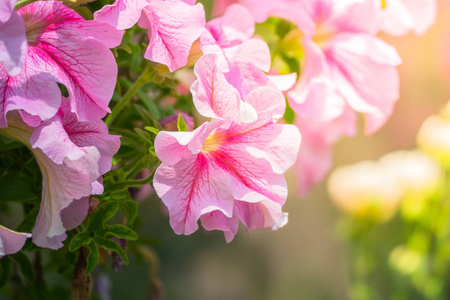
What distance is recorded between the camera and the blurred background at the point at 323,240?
74cm

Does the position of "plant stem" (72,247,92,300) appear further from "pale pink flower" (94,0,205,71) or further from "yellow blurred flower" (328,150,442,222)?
"yellow blurred flower" (328,150,442,222)

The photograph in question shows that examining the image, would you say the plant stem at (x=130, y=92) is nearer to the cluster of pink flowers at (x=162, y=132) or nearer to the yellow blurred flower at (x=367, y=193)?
the cluster of pink flowers at (x=162, y=132)

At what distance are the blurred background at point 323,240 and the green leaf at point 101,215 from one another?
511 mm

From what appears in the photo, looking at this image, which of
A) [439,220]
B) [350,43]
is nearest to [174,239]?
[439,220]

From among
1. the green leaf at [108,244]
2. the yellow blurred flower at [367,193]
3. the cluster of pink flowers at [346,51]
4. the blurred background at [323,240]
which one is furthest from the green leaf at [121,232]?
the blurred background at [323,240]

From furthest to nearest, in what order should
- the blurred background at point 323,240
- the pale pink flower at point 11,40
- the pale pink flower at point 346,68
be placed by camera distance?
the blurred background at point 323,240
the pale pink flower at point 346,68
the pale pink flower at point 11,40

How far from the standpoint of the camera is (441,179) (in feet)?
1.89

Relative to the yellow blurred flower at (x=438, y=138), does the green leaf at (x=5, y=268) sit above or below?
above

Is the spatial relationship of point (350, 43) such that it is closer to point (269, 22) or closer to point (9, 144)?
point (269, 22)

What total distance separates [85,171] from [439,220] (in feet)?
1.63

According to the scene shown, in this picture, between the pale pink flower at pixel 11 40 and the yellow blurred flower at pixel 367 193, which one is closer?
the pale pink flower at pixel 11 40

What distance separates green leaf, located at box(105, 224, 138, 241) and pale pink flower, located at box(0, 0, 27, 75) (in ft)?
0.28

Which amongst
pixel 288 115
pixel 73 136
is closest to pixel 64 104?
pixel 73 136

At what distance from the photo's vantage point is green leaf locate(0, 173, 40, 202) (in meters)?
0.24
